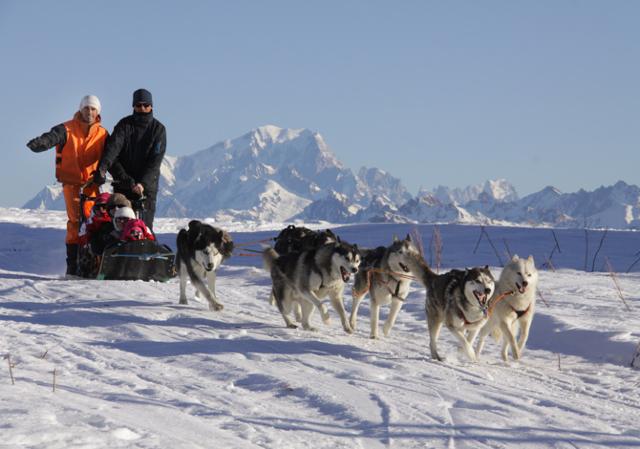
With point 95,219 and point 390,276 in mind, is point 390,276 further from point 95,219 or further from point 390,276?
point 95,219

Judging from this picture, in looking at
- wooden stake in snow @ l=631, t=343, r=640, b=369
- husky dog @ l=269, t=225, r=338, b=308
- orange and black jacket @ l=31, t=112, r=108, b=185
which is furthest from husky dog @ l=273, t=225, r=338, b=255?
wooden stake in snow @ l=631, t=343, r=640, b=369

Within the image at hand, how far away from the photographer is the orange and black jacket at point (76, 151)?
30.5ft

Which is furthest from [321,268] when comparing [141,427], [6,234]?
[6,234]

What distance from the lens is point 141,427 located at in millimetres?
3471

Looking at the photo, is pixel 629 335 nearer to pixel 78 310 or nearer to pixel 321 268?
pixel 321 268

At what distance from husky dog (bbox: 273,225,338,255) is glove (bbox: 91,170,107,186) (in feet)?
7.47

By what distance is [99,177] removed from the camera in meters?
9.12

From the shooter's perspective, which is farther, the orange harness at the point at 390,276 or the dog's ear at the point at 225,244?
the dog's ear at the point at 225,244

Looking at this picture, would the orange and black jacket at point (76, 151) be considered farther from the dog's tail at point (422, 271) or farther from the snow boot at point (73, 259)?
the dog's tail at point (422, 271)

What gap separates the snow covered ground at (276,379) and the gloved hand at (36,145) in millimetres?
1528

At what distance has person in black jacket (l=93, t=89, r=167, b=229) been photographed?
9234 millimetres

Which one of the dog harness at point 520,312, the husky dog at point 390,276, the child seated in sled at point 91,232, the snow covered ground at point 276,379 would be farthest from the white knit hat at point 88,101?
the dog harness at point 520,312

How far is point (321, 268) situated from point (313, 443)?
3.29 meters

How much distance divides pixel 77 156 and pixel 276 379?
567 cm
